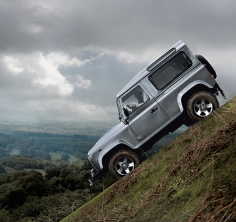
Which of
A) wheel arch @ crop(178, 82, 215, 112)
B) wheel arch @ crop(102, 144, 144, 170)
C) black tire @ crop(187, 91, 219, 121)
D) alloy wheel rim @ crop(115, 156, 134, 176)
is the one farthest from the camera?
wheel arch @ crop(102, 144, 144, 170)

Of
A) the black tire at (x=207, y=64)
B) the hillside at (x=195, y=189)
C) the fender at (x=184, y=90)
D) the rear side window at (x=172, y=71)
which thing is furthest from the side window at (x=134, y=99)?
the hillside at (x=195, y=189)

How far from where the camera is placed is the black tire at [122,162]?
7.88 m

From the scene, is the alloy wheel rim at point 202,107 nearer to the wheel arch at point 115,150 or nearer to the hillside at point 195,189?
the wheel arch at point 115,150

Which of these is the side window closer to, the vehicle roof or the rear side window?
the vehicle roof

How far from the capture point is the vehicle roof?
8016 mm

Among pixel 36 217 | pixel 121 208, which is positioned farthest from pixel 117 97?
pixel 36 217

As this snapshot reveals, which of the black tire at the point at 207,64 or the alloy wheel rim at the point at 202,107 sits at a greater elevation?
the black tire at the point at 207,64

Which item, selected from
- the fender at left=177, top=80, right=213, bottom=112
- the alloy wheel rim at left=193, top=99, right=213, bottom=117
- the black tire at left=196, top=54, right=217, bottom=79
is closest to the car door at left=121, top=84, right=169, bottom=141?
the fender at left=177, top=80, right=213, bottom=112

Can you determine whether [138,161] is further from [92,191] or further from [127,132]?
[92,191]

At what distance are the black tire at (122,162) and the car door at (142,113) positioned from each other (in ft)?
1.96

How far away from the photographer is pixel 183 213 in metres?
2.67

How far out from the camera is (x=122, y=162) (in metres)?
7.99

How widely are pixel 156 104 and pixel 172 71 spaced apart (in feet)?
3.66

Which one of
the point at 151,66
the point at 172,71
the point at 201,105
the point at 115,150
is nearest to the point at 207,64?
the point at 172,71
